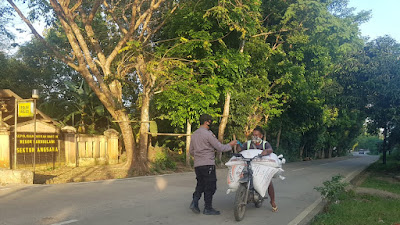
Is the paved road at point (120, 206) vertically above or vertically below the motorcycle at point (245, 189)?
below

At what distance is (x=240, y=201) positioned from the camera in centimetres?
617

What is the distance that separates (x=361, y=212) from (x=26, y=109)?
433 inches

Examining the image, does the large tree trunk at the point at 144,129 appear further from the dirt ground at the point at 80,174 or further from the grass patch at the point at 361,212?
the grass patch at the point at 361,212

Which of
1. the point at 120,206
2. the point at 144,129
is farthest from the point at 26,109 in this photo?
the point at 120,206

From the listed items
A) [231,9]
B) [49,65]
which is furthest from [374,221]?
[49,65]

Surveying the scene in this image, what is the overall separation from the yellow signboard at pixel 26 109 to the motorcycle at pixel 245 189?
886 cm

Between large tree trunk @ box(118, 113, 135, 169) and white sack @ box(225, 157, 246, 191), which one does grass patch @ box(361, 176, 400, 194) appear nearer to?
white sack @ box(225, 157, 246, 191)

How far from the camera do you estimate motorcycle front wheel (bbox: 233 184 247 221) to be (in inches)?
242

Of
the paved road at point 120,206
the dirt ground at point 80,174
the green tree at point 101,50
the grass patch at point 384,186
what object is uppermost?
the green tree at point 101,50

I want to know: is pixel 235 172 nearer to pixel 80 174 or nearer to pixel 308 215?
pixel 308 215

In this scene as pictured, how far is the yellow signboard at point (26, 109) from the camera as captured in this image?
12.5m

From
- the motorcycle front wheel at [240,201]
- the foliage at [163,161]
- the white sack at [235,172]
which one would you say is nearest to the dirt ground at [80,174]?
the foliage at [163,161]

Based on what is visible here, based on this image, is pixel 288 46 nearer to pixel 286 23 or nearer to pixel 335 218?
pixel 286 23

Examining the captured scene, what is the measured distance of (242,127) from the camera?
2419cm
